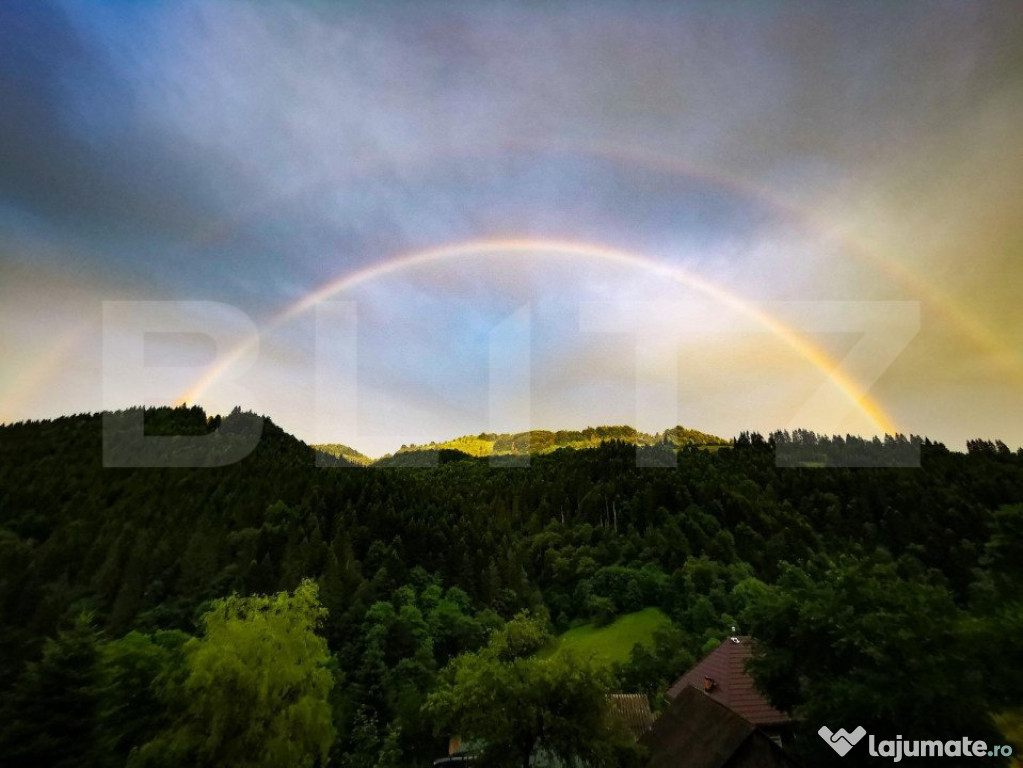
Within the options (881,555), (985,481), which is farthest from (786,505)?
(881,555)

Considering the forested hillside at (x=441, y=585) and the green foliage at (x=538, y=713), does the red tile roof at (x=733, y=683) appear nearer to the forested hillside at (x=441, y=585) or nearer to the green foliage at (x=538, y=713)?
the forested hillside at (x=441, y=585)

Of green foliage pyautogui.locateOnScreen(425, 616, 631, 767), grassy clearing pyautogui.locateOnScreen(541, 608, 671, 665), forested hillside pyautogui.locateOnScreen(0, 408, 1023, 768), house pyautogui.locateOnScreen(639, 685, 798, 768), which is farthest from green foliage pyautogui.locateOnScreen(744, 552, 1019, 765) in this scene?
grassy clearing pyautogui.locateOnScreen(541, 608, 671, 665)

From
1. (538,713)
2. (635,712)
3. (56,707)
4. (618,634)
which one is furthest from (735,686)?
(618,634)

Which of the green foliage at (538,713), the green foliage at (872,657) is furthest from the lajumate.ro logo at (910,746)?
the green foliage at (538,713)

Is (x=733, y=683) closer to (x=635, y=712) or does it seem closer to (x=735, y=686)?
(x=735, y=686)

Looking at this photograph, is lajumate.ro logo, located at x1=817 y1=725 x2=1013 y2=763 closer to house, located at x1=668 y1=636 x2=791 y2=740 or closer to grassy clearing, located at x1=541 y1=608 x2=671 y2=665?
house, located at x1=668 y1=636 x2=791 y2=740

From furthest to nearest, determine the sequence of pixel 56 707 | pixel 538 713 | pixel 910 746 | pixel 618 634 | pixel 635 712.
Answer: pixel 618 634 < pixel 635 712 < pixel 56 707 < pixel 538 713 < pixel 910 746

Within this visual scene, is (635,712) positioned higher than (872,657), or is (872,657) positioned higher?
(872,657)
